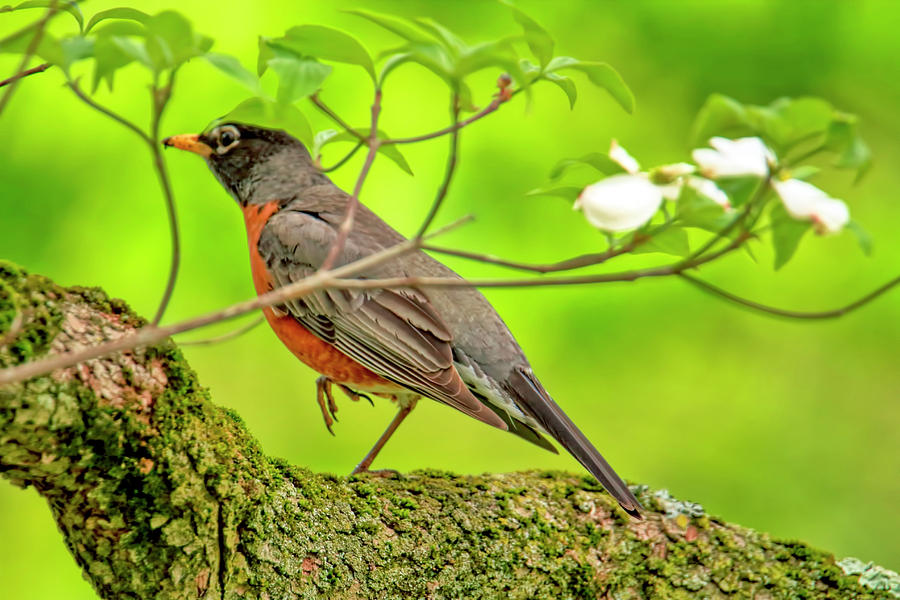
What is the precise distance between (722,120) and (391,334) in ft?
5.51

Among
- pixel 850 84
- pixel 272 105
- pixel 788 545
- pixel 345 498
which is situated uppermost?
pixel 850 84

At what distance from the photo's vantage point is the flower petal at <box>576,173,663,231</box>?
1.48m

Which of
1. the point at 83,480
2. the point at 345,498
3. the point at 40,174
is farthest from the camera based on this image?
the point at 40,174

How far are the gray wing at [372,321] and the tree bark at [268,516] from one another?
11.9 inches

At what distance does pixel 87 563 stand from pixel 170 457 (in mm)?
298

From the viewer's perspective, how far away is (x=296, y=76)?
4.93 feet

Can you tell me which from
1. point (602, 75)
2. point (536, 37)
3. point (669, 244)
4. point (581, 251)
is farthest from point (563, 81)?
point (581, 251)

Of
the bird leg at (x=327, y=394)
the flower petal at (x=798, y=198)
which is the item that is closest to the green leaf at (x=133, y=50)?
the flower petal at (x=798, y=198)

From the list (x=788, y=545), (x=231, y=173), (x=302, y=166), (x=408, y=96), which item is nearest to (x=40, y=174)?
(x=231, y=173)

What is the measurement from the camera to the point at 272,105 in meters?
1.63

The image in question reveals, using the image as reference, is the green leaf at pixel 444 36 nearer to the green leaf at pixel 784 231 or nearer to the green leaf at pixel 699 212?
the green leaf at pixel 699 212

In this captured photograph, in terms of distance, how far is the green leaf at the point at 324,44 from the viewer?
1562mm

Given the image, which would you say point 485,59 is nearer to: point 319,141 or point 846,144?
point 846,144

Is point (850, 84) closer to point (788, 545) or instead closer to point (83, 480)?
point (788, 545)
